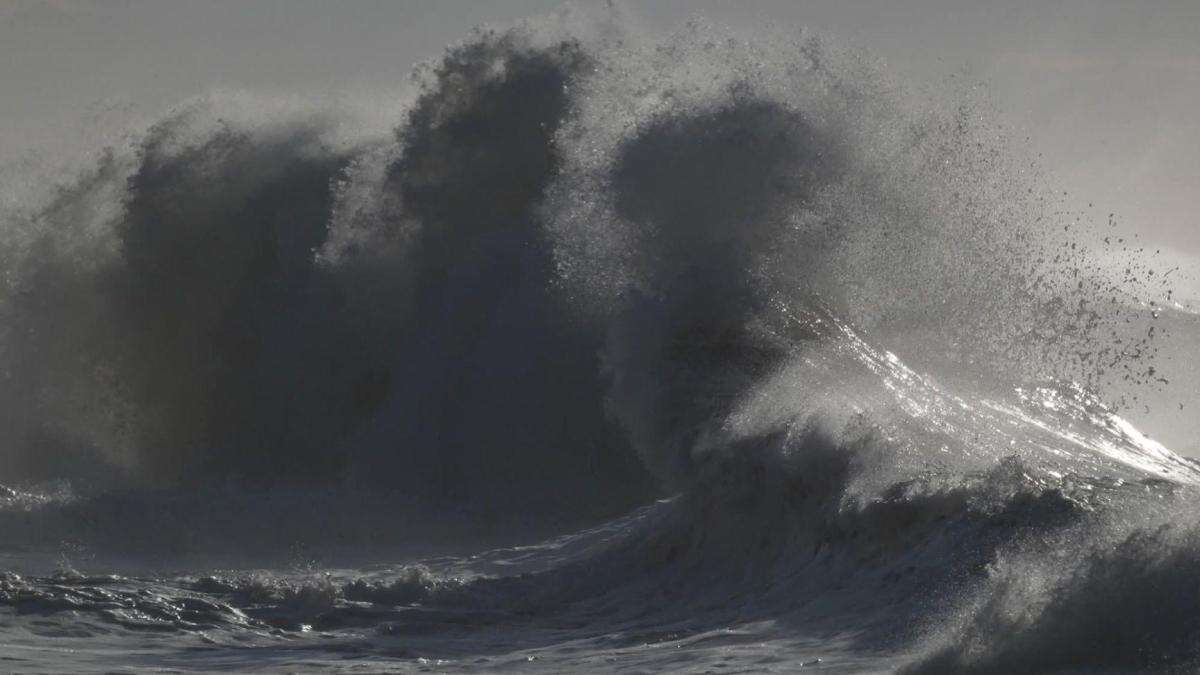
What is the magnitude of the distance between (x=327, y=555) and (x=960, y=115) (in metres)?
8.86

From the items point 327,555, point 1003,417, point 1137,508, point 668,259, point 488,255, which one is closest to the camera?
point 1137,508

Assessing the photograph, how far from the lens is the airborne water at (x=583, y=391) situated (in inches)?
313

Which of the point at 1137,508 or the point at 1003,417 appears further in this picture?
the point at 1003,417

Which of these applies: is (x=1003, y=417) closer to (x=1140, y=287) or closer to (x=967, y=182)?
(x=967, y=182)

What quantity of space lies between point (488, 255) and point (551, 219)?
1.06 metres

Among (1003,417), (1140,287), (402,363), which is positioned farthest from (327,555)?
(1140,287)

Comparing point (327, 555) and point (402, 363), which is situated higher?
point (402, 363)

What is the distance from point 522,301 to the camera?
15016mm

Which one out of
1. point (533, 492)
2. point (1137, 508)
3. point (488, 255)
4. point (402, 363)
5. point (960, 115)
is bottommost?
point (1137, 508)

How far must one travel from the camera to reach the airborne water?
7941 mm

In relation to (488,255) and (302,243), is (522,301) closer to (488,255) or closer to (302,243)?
(488,255)

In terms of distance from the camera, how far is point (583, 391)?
45.5 feet

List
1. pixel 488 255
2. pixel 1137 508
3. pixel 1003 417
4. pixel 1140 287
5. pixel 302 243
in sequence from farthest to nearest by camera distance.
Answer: pixel 1140 287 → pixel 302 243 → pixel 488 255 → pixel 1003 417 → pixel 1137 508

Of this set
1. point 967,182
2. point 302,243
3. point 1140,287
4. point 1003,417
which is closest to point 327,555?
point 1003,417
